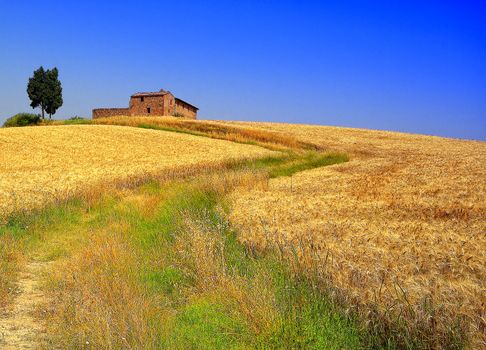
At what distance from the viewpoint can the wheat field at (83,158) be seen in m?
16.6

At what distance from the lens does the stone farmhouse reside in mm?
70062

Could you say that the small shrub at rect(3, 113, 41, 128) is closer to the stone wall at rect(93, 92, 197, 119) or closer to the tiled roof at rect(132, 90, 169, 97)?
the stone wall at rect(93, 92, 197, 119)

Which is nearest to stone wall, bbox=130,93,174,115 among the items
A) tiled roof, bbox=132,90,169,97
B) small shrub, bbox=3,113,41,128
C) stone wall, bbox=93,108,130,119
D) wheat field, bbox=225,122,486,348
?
tiled roof, bbox=132,90,169,97

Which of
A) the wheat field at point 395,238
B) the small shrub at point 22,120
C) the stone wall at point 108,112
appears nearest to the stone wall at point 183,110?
the stone wall at point 108,112

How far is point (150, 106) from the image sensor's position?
233 feet

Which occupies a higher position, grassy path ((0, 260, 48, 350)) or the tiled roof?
the tiled roof

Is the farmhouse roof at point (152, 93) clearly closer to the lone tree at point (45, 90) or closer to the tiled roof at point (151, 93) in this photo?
the tiled roof at point (151, 93)

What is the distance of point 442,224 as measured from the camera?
7.51 metres

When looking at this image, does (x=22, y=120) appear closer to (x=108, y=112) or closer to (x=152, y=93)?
(x=108, y=112)

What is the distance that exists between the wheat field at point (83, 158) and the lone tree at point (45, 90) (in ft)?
157

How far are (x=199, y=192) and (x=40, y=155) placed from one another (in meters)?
16.2

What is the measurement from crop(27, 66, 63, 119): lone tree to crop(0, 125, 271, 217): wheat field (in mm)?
47906

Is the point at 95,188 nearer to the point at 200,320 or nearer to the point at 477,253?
the point at 200,320

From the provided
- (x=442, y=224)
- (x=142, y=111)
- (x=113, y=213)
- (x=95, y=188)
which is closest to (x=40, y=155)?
(x=95, y=188)
